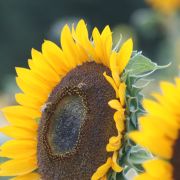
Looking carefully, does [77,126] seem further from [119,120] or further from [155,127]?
[155,127]

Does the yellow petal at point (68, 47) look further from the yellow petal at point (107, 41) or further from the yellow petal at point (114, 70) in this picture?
the yellow petal at point (114, 70)

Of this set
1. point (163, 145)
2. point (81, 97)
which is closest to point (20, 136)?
point (81, 97)

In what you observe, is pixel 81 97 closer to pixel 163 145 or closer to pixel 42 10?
pixel 163 145

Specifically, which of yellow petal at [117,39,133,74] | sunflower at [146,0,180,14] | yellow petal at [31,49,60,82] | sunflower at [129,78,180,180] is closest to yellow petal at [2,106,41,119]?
yellow petal at [31,49,60,82]

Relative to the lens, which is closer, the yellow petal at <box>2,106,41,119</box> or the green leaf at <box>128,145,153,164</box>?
the green leaf at <box>128,145,153,164</box>

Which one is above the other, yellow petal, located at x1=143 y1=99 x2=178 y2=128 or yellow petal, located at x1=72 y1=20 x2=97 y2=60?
yellow petal, located at x1=72 y1=20 x2=97 y2=60

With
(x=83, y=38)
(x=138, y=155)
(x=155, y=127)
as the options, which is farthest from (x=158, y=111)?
(x=83, y=38)

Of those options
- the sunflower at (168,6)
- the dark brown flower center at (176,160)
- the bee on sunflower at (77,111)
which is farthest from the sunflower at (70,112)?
the sunflower at (168,6)

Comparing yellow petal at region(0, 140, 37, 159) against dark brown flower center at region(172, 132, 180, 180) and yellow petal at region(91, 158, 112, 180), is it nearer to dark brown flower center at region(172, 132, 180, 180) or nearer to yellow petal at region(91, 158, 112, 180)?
yellow petal at region(91, 158, 112, 180)
